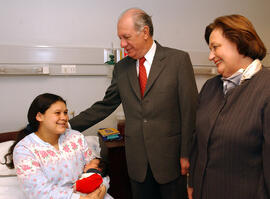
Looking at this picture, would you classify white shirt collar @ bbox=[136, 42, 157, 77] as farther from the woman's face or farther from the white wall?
the white wall

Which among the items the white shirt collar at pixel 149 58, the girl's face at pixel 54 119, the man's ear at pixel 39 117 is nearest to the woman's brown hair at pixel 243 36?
the white shirt collar at pixel 149 58

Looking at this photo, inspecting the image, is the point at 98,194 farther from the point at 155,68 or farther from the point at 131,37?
the point at 131,37

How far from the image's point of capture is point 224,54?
112 cm

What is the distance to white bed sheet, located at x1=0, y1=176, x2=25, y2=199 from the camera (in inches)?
61.9

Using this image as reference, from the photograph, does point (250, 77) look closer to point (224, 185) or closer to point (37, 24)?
point (224, 185)

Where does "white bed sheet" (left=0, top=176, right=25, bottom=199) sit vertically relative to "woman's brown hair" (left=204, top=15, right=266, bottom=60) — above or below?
below

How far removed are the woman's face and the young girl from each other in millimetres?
1023

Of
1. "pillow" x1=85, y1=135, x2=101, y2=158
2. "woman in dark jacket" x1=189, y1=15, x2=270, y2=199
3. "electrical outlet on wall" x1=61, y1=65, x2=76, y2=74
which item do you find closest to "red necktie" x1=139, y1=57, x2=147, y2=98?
"woman in dark jacket" x1=189, y1=15, x2=270, y2=199

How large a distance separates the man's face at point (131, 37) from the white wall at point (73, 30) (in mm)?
1219

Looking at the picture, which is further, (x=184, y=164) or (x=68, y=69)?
(x=68, y=69)

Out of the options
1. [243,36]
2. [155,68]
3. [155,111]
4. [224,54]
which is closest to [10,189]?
[155,111]

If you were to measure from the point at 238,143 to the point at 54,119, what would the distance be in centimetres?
110

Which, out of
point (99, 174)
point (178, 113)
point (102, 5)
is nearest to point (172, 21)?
point (102, 5)

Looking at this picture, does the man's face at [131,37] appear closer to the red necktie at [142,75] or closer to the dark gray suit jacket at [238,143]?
the red necktie at [142,75]
